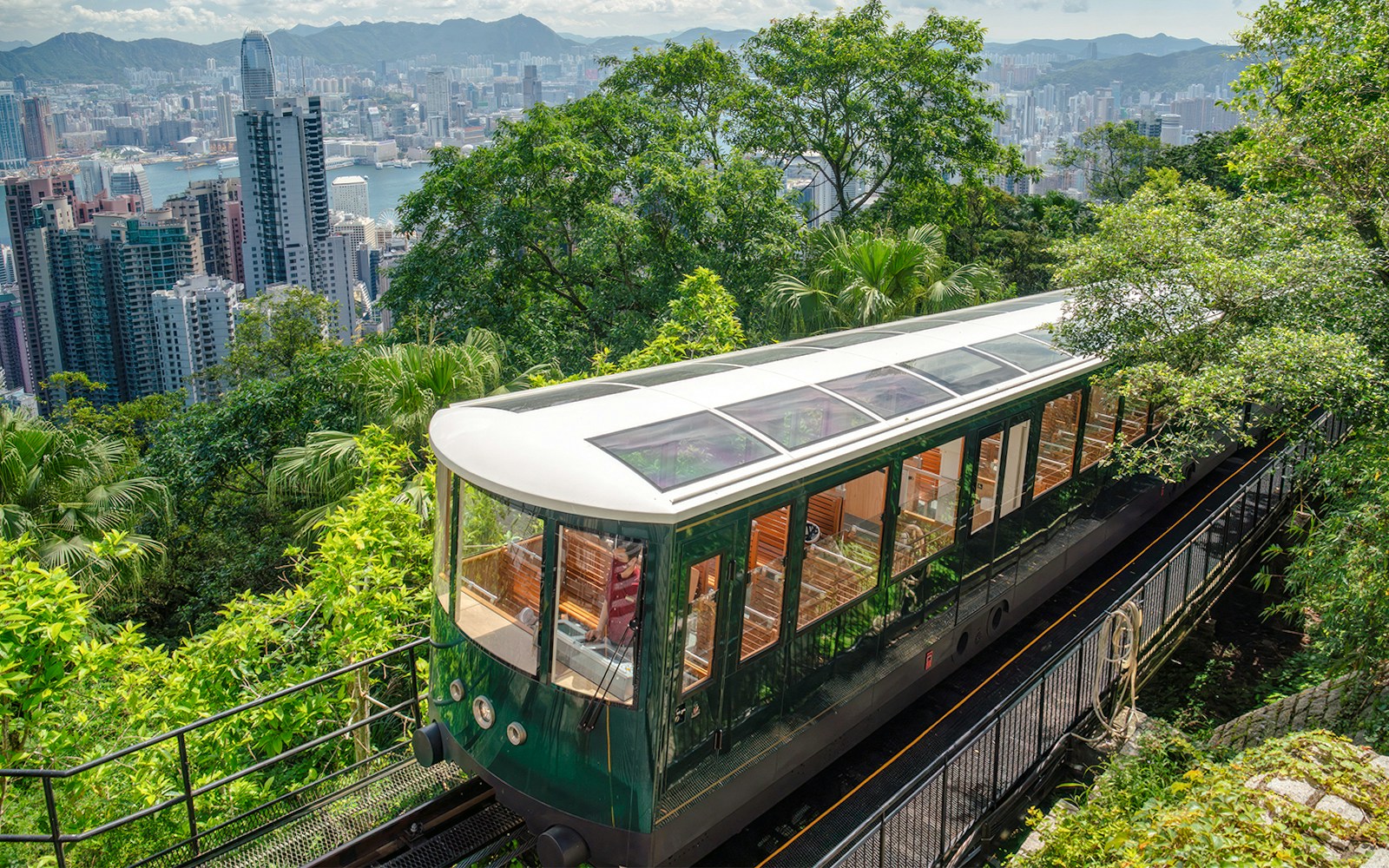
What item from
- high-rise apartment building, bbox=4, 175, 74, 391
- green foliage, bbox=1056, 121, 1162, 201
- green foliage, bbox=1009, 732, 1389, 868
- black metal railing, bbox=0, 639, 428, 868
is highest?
green foliage, bbox=1056, 121, 1162, 201

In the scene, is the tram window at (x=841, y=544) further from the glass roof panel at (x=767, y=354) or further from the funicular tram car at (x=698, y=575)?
the glass roof panel at (x=767, y=354)

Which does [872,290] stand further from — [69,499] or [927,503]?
[69,499]

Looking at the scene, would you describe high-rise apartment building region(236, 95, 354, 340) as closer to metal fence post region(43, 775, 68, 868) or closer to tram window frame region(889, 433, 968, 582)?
tram window frame region(889, 433, 968, 582)

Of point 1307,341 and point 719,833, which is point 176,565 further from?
point 1307,341

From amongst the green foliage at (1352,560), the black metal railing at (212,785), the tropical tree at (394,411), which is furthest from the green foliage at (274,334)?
the green foliage at (1352,560)

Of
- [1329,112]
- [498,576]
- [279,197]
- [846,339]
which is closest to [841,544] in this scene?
[498,576]

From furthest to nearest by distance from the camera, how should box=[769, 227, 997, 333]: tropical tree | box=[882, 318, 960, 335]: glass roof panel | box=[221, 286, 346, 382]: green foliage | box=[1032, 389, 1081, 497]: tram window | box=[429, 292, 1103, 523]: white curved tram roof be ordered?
1. box=[221, 286, 346, 382]: green foliage
2. box=[769, 227, 997, 333]: tropical tree
3. box=[882, 318, 960, 335]: glass roof panel
4. box=[1032, 389, 1081, 497]: tram window
5. box=[429, 292, 1103, 523]: white curved tram roof

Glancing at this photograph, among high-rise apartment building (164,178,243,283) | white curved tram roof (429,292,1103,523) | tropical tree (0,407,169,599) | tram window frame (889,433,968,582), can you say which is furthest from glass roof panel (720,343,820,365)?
high-rise apartment building (164,178,243,283)

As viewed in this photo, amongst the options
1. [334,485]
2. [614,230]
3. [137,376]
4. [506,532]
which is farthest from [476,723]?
[137,376]
